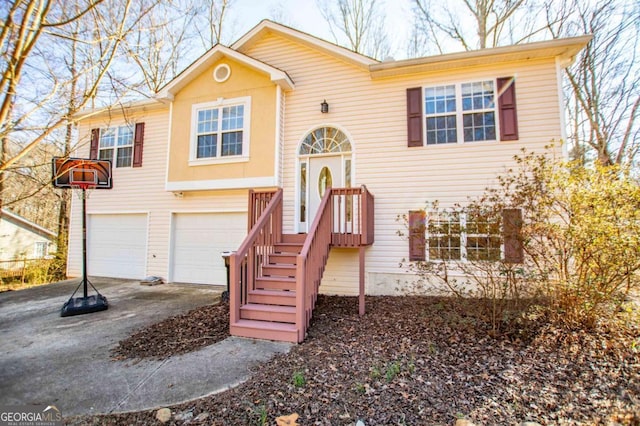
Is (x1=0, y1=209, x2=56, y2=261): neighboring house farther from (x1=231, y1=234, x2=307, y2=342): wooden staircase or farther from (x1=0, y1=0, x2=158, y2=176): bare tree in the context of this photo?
(x1=231, y1=234, x2=307, y2=342): wooden staircase

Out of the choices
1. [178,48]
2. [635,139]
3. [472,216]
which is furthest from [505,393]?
[178,48]

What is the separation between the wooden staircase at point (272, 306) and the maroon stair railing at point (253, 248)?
0.12m

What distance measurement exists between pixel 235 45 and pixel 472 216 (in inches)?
298

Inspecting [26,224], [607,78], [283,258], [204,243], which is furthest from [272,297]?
[26,224]

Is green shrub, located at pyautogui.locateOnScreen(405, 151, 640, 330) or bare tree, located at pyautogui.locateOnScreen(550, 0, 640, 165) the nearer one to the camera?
green shrub, located at pyautogui.locateOnScreen(405, 151, 640, 330)

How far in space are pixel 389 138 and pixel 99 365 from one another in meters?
6.70

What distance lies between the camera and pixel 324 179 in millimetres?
7344

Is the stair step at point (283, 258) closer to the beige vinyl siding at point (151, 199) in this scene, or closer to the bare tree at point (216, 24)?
the beige vinyl siding at point (151, 199)

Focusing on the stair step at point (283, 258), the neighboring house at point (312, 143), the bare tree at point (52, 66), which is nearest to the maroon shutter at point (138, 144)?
the neighboring house at point (312, 143)

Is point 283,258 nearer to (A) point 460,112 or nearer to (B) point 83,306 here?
(B) point 83,306

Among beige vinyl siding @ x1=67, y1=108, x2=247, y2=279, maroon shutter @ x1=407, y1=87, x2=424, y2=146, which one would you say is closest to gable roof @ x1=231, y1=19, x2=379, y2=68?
maroon shutter @ x1=407, y1=87, x2=424, y2=146

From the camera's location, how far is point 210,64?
313 inches

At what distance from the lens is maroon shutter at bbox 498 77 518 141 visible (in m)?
6.24

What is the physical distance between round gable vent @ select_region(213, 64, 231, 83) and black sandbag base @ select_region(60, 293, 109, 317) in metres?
6.06
